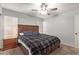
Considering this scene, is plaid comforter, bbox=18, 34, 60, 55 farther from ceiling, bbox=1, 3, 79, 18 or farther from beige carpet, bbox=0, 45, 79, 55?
ceiling, bbox=1, 3, 79, 18

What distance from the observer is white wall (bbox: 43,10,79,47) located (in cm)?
147

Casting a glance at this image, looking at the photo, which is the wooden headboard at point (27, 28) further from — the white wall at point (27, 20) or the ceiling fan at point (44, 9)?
the ceiling fan at point (44, 9)

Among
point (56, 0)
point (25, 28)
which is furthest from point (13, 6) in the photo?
point (56, 0)

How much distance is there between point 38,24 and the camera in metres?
1.52

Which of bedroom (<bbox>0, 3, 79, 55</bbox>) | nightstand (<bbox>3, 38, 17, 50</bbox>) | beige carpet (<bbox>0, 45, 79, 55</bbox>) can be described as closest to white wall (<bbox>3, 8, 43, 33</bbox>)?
bedroom (<bbox>0, 3, 79, 55</bbox>)

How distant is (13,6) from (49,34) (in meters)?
0.74

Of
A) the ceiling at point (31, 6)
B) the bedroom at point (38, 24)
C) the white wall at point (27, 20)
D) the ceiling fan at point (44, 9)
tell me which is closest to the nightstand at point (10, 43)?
the bedroom at point (38, 24)

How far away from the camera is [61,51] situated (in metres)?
1.43

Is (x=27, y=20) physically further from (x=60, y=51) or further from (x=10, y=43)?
(x=60, y=51)

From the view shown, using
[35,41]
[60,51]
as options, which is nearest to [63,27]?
[60,51]

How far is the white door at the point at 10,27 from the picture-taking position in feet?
4.54

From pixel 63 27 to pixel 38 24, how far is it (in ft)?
1.40

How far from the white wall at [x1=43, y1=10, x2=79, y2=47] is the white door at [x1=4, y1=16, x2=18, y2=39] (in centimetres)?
49

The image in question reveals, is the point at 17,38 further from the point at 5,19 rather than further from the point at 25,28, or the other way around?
the point at 5,19
